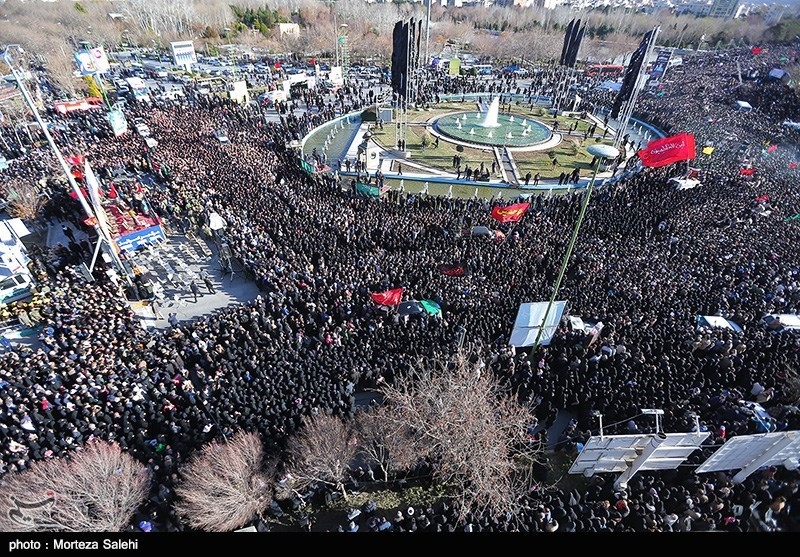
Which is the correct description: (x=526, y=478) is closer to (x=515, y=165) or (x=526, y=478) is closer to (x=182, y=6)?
(x=515, y=165)

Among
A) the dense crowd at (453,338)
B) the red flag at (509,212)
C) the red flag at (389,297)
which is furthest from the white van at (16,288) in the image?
the red flag at (509,212)

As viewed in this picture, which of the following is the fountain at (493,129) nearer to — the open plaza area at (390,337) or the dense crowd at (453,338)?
the open plaza area at (390,337)

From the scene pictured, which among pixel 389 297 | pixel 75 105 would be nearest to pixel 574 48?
pixel 389 297

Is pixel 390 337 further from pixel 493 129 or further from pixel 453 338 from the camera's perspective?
pixel 493 129

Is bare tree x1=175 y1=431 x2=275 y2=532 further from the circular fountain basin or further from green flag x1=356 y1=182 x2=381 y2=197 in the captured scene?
the circular fountain basin

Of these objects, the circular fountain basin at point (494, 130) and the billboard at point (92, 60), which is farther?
the circular fountain basin at point (494, 130)

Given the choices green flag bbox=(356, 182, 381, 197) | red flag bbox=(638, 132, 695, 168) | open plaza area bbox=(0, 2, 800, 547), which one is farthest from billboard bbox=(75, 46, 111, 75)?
red flag bbox=(638, 132, 695, 168)

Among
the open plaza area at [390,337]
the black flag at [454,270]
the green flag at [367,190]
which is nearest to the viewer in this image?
the open plaza area at [390,337]
